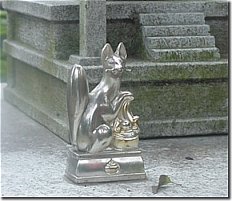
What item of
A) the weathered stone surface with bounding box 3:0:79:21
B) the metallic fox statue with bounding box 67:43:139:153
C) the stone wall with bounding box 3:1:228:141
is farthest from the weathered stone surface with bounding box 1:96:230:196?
the weathered stone surface with bounding box 3:0:79:21

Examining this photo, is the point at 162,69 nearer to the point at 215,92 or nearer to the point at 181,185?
the point at 215,92

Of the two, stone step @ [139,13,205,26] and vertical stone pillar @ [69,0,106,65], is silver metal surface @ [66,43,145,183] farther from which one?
stone step @ [139,13,205,26]

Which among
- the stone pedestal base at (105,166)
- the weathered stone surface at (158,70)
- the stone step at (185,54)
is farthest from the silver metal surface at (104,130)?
the stone step at (185,54)

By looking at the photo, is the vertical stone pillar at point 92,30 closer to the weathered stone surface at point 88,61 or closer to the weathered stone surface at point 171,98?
the weathered stone surface at point 88,61

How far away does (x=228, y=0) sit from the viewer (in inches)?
229

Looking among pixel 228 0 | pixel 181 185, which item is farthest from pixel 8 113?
pixel 181 185

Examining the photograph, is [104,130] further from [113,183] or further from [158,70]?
[158,70]

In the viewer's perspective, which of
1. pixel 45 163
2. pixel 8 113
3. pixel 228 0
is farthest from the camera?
pixel 8 113

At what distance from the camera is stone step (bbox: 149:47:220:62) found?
17.7 ft

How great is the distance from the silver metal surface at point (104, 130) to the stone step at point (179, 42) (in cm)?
123

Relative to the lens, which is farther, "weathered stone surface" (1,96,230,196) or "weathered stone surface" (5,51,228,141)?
"weathered stone surface" (5,51,228,141)

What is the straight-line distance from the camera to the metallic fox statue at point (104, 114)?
4164 mm

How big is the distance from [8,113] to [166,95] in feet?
5.21

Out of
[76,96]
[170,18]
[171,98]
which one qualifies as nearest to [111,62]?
[76,96]
